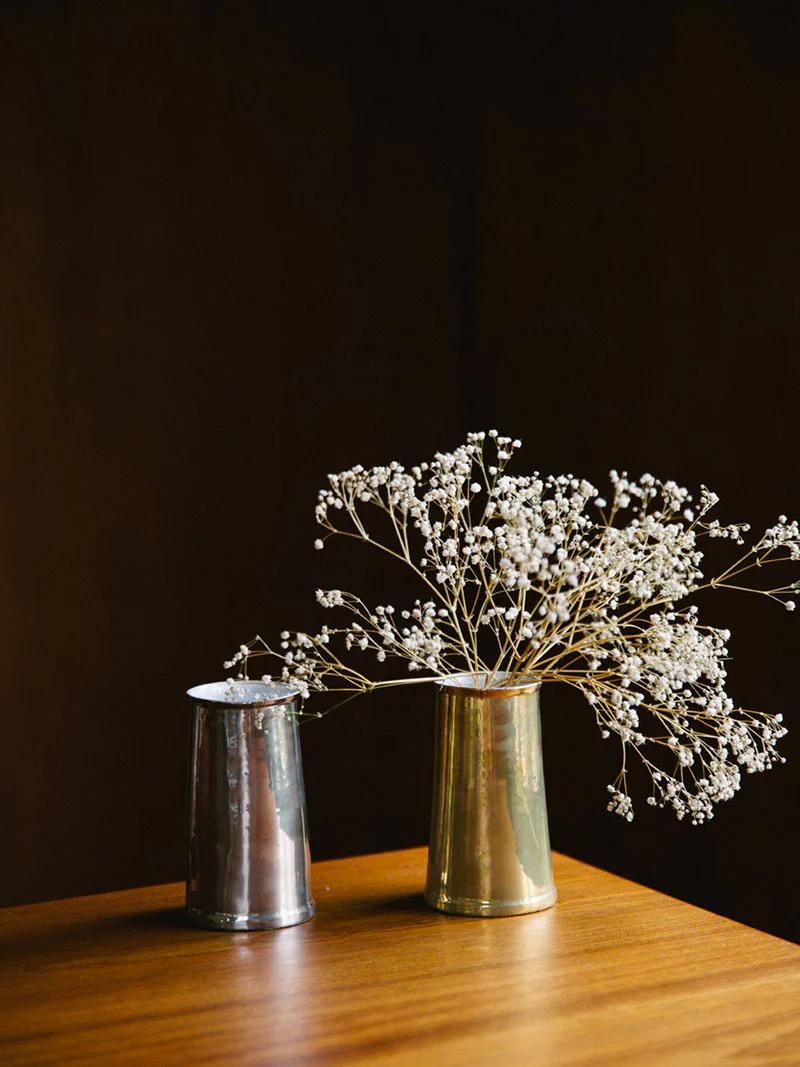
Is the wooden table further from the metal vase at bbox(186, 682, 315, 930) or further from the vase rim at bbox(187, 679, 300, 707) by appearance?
the vase rim at bbox(187, 679, 300, 707)

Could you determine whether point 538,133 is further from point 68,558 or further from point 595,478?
point 68,558

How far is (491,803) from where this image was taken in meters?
1.30

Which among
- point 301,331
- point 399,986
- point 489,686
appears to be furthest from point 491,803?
point 301,331

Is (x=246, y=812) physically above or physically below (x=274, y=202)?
below

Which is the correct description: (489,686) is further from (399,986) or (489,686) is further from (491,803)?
(399,986)

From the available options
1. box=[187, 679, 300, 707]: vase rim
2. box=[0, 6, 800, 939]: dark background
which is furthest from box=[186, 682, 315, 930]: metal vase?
box=[0, 6, 800, 939]: dark background

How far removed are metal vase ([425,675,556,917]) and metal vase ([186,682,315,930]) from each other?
170mm

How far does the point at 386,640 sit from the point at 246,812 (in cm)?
23

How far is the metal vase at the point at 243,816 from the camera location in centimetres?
127

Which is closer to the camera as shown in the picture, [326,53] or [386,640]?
[386,640]

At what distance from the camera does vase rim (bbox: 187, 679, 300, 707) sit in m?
1.27

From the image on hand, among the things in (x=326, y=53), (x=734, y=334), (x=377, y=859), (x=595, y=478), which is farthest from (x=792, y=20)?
(x=377, y=859)

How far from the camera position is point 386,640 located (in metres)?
1.28

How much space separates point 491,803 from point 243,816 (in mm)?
268
